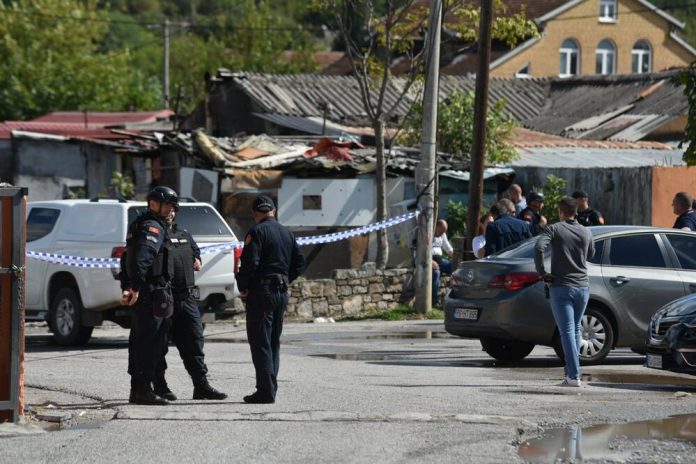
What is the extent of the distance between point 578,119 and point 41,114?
31817 millimetres

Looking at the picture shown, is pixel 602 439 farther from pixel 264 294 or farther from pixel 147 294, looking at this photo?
pixel 147 294

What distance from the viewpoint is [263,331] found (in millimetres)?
10625

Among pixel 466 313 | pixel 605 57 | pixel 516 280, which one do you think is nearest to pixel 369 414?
pixel 516 280

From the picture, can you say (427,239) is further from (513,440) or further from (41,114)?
(41,114)

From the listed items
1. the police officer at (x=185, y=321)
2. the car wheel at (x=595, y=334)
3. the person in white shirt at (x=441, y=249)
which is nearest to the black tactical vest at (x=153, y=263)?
the police officer at (x=185, y=321)

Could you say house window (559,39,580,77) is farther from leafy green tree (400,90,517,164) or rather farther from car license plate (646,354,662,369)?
car license plate (646,354,662,369)

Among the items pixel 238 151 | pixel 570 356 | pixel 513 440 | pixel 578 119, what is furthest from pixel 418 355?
pixel 578 119

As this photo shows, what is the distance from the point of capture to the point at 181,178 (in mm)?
25312

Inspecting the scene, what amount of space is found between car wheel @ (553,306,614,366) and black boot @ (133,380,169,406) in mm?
4954

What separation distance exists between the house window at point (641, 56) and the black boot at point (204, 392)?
52.2 m

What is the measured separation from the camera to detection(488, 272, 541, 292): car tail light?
1371 centimetres

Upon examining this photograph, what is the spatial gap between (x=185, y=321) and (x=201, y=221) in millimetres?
6194

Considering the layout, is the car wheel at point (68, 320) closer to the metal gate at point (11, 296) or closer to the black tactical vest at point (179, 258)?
the black tactical vest at point (179, 258)

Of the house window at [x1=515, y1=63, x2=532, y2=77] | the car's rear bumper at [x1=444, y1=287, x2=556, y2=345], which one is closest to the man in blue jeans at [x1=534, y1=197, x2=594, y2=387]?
the car's rear bumper at [x1=444, y1=287, x2=556, y2=345]
